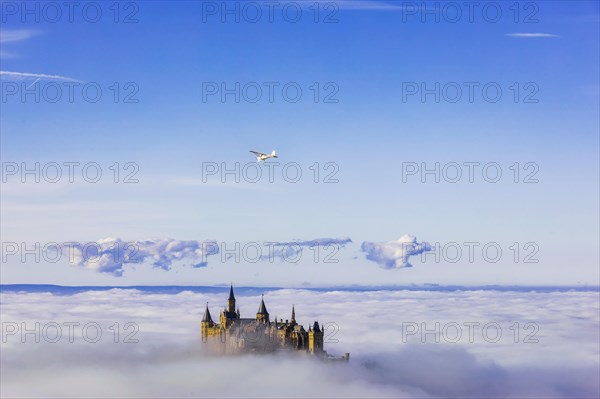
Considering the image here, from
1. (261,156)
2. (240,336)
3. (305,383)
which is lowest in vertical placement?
(305,383)

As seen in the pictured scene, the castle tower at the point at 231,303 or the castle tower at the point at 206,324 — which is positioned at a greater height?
the castle tower at the point at 231,303

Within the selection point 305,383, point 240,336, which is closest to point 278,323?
point 240,336

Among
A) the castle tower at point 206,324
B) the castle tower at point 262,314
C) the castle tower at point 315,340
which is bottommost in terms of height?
the castle tower at point 315,340

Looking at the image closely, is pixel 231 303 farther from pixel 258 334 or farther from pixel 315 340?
pixel 315 340

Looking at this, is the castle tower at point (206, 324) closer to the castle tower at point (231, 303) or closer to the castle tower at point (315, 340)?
the castle tower at point (231, 303)

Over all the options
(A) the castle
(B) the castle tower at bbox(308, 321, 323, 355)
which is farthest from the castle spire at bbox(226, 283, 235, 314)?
(B) the castle tower at bbox(308, 321, 323, 355)

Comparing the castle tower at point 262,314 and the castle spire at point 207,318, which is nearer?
the castle tower at point 262,314

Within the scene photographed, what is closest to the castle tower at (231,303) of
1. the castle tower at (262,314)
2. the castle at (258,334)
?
the castle at (258,334)

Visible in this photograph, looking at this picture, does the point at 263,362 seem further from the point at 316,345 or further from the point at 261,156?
the point at 261,156
